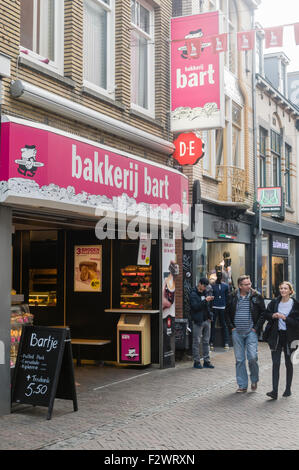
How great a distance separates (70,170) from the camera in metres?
8.49

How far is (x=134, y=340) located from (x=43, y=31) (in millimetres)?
5770

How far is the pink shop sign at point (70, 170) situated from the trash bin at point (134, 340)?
232 cm

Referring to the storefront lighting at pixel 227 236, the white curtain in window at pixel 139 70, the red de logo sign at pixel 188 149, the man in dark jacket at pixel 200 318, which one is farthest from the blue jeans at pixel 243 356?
the storefront lighting at pixel 227 236

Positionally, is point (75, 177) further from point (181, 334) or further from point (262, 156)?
point (262, 156)

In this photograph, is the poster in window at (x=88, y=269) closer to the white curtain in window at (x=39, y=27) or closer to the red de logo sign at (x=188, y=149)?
the red de logo sign at (x=188, y=149)

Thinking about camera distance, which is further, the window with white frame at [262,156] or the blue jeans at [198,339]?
the window with white frame at [262,156]

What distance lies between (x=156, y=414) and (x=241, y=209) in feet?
30.0

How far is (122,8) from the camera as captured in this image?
37.9ft

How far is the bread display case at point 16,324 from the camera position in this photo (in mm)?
8539

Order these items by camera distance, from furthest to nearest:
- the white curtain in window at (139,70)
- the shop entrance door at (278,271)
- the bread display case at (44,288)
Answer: the shop entrance door at (278,271), the white curtain in window at (139,70), the bread display case at (44,288)

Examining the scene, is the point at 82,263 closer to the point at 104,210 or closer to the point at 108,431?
the point at 104,210

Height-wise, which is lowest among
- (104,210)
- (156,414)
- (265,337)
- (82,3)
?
(156,414)

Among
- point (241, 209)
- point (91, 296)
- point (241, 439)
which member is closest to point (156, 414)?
point (241, 439)

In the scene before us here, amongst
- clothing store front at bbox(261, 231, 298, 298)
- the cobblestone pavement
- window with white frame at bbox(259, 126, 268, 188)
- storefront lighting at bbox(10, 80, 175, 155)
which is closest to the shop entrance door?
clothing store front at bbox(261, 231, 298, 298)
